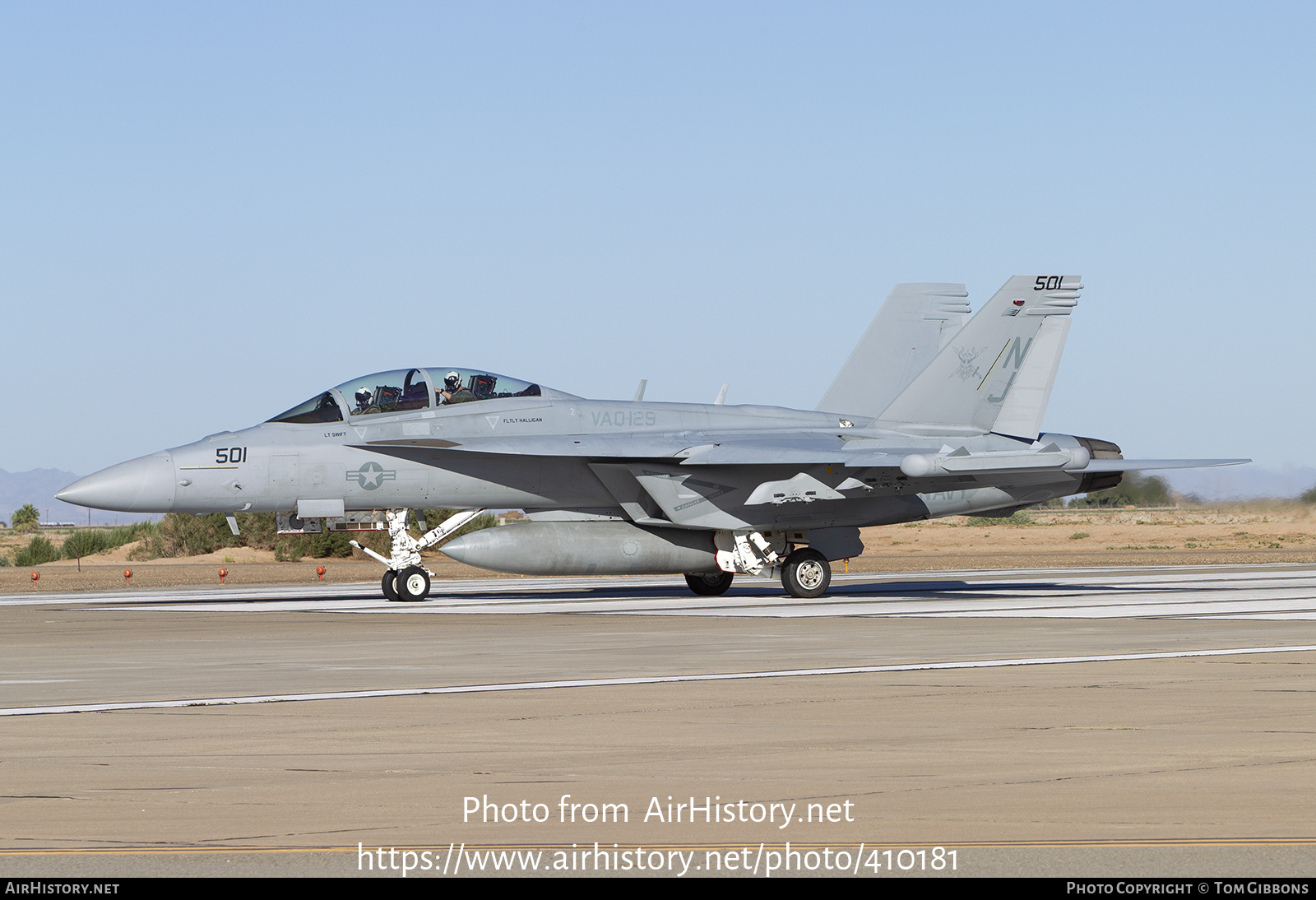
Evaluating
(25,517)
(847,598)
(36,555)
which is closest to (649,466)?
(847,598)

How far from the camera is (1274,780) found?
6.51 metres

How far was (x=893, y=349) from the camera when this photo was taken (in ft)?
89.9

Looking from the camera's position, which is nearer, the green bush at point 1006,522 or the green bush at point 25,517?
Answer: the green bush at point 1006,522

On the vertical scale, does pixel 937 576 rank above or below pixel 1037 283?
below

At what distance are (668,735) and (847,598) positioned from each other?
50.5 feet

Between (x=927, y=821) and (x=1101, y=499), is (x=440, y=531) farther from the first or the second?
(x=1101, y=499)

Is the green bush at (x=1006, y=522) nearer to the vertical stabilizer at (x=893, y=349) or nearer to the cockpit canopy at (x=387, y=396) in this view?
the vertical stabilizer at (x=893, y=349)

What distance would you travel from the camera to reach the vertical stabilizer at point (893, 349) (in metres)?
27.2

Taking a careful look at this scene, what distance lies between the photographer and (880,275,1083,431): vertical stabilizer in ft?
78.9

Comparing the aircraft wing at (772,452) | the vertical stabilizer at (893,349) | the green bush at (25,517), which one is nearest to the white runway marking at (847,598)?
the aircraft wing at (772,452)

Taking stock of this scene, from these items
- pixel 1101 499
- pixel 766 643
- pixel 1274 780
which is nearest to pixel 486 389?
pixel 766 643

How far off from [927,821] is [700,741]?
7.84 feet

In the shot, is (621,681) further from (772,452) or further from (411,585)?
(411,585)

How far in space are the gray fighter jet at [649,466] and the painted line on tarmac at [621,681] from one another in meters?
8.46
